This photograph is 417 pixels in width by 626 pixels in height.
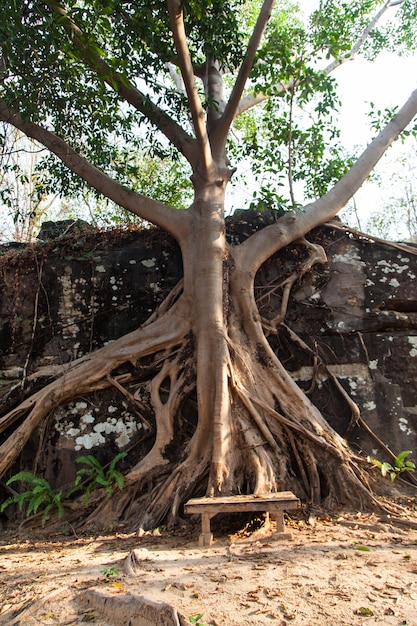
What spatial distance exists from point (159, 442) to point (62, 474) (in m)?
1.14

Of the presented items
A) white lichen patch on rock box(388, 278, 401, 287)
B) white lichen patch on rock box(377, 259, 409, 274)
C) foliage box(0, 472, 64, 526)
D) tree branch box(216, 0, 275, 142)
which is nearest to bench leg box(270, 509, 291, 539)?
foliage box(0, 472, 64, 526)

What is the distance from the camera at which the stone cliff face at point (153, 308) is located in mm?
5223

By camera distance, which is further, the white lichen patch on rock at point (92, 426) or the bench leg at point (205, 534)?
the white lichen patch on rock at point (92, 426)

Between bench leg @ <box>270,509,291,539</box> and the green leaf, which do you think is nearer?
bench leg @ <box>270,509,291,539</box>

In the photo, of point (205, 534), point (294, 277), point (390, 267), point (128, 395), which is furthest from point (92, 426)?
point (390, 267)

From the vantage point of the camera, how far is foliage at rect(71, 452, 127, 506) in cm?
457

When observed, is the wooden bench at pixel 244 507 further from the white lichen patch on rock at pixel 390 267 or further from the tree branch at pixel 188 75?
the tree branch at pixel 188 75

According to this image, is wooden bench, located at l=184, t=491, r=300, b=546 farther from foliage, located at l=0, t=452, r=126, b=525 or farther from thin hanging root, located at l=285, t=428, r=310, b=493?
foliage, located at l=0, t=452, r=126, b=525

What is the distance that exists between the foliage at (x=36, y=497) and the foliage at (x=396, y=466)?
10.1 feet

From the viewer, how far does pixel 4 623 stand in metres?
2.36

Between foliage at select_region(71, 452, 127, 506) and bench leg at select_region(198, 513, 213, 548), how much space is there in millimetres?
1096

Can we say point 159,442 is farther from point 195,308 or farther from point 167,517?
point 195,308

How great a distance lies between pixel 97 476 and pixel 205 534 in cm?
148

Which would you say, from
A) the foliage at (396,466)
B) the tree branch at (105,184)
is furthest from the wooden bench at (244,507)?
the tree branch at (105,184)
